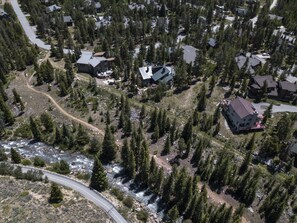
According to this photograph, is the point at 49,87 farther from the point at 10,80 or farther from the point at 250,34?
the point at 250,34

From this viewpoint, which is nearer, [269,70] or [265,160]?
[265,160]

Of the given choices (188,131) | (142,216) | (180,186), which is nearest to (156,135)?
(188,131)

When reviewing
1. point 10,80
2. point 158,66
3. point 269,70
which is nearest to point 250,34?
point 269,70

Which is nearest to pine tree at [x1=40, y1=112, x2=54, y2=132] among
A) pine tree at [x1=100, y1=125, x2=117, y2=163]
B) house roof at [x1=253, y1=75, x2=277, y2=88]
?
pine tree at [x1=100, y1=125, x2=117, y2=163]

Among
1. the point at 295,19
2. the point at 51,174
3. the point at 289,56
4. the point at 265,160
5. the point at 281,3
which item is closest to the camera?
the point at 51,174

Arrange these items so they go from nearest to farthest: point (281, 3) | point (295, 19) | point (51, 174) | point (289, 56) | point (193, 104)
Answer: point (51, 174)
point (193, 104)
point (289, 56)
point (295, 19)
point (281, 3)

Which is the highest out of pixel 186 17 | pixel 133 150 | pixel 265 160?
pixel 186 17

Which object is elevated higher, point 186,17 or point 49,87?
point 186,17

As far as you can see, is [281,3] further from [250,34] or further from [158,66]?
[158,66]
